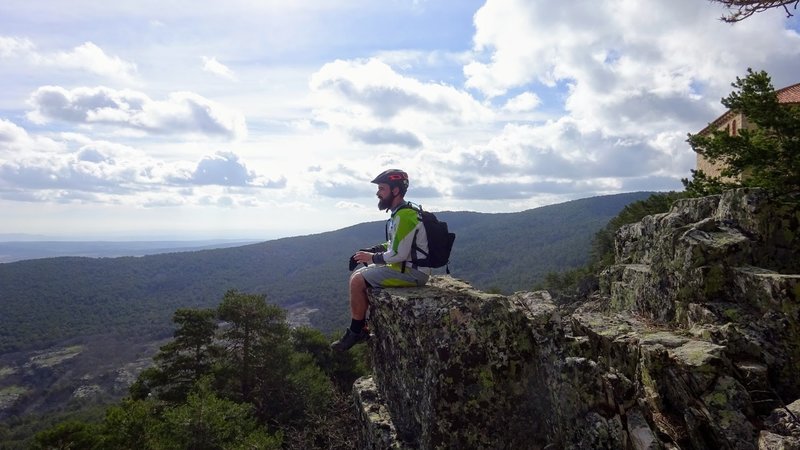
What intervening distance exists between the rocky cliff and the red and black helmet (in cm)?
202

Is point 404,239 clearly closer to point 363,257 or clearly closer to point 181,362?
point 363,257

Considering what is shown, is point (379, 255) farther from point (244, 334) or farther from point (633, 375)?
point (244, 334)

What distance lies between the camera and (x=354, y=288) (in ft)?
28.8

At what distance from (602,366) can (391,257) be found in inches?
148

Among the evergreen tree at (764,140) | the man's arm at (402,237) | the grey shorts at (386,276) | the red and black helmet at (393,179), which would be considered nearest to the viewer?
the man's arm at (402,237)

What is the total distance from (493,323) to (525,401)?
121 cm

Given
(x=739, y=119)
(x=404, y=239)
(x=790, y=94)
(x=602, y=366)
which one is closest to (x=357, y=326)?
(x=404, y=239)

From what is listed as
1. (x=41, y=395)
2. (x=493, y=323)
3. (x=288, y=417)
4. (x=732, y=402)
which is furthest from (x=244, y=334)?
(x=41, y=395)

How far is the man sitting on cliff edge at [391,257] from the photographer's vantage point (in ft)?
27.8

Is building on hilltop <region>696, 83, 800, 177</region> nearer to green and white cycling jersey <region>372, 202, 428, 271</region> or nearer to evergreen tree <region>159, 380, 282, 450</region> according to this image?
green and white cycling jersey <region>372, 202, 428, 271</region>

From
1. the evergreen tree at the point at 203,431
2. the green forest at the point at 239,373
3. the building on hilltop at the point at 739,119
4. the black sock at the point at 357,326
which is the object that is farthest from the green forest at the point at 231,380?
the black sock at the point at 357,326

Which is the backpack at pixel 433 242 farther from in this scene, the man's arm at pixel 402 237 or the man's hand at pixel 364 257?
the man's hand at pixel 364 257

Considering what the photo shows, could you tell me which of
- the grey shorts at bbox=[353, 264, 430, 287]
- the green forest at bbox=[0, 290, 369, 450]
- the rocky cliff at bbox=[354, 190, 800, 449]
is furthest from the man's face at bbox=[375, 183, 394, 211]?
the green forest at bbox=[0, 290, 369, 450]

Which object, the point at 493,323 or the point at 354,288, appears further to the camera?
the point at 354,288
